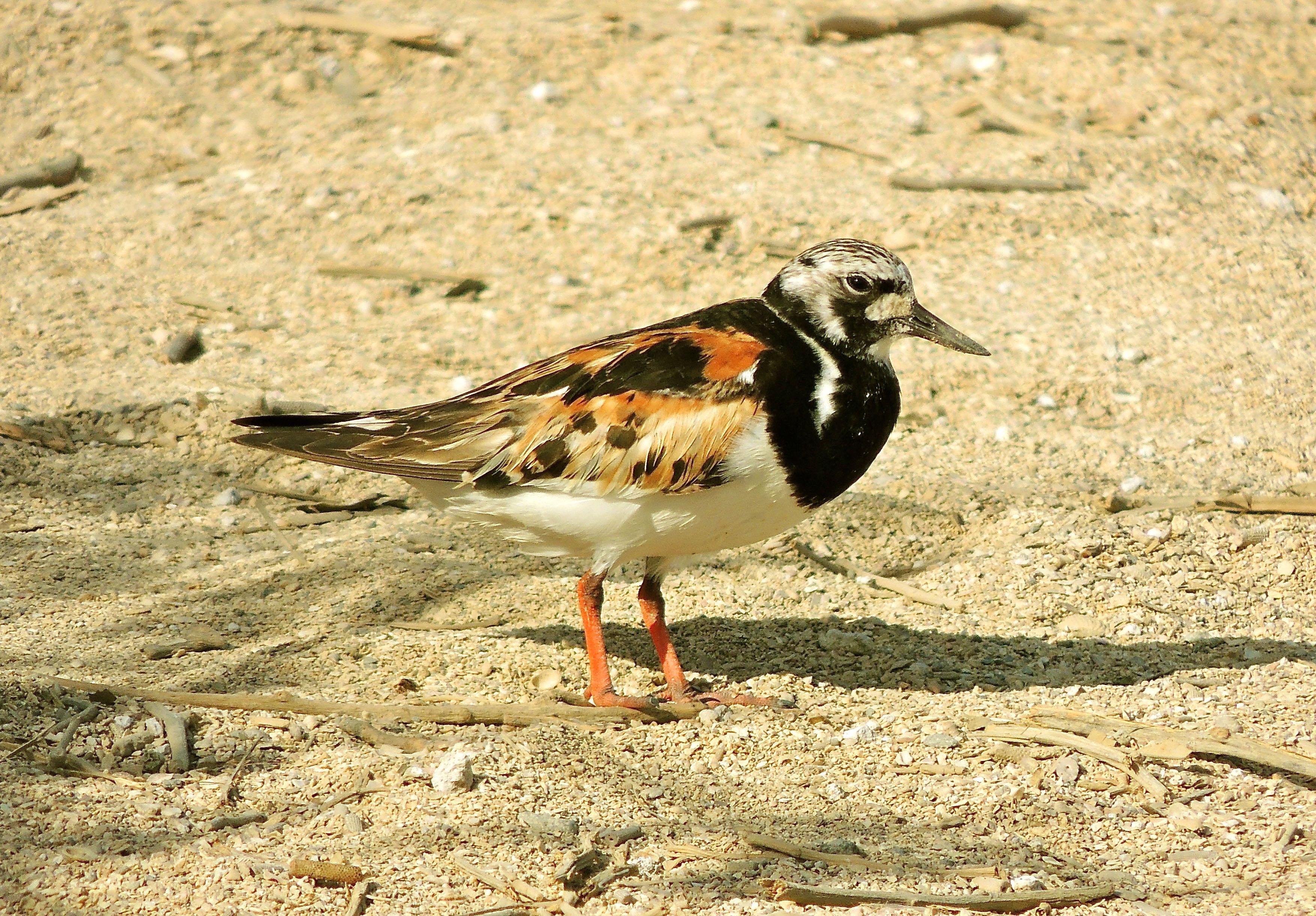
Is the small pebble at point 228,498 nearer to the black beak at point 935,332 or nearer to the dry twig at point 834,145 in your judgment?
the black beak at point 935,332

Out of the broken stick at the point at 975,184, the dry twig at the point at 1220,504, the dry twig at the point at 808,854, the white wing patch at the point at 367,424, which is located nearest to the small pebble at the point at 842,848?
the dry twig at the point at 808,854

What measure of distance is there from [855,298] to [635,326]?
2.56 metres

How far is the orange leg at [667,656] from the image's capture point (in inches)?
166

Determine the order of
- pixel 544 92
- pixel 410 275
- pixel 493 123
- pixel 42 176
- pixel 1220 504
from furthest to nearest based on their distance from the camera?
pixel 544 92
pixel 493 123
pixel 42 176
pixel 410 275
pixel 1220 504

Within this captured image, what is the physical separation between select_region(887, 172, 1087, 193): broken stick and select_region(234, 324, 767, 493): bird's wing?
11.6ft

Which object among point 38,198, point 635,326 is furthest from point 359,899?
point 38,198

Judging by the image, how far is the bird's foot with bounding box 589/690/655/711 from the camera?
411cm

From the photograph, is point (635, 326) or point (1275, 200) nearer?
point (635, 326)

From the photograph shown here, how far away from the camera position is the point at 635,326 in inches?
261

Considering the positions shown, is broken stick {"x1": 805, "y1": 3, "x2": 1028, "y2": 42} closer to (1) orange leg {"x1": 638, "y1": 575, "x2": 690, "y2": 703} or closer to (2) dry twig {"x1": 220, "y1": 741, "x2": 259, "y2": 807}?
(1) orange leg {"x1": 638, "y1": 575, "x2": 690, "y2": 703}

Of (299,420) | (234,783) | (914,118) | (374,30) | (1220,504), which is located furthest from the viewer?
(374,30)

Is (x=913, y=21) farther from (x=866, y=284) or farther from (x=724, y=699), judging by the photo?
(x=724, y=699)

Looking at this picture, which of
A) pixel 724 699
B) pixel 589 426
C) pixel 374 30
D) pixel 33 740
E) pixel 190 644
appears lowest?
pixel 724 699

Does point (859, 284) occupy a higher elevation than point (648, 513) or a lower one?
higher
